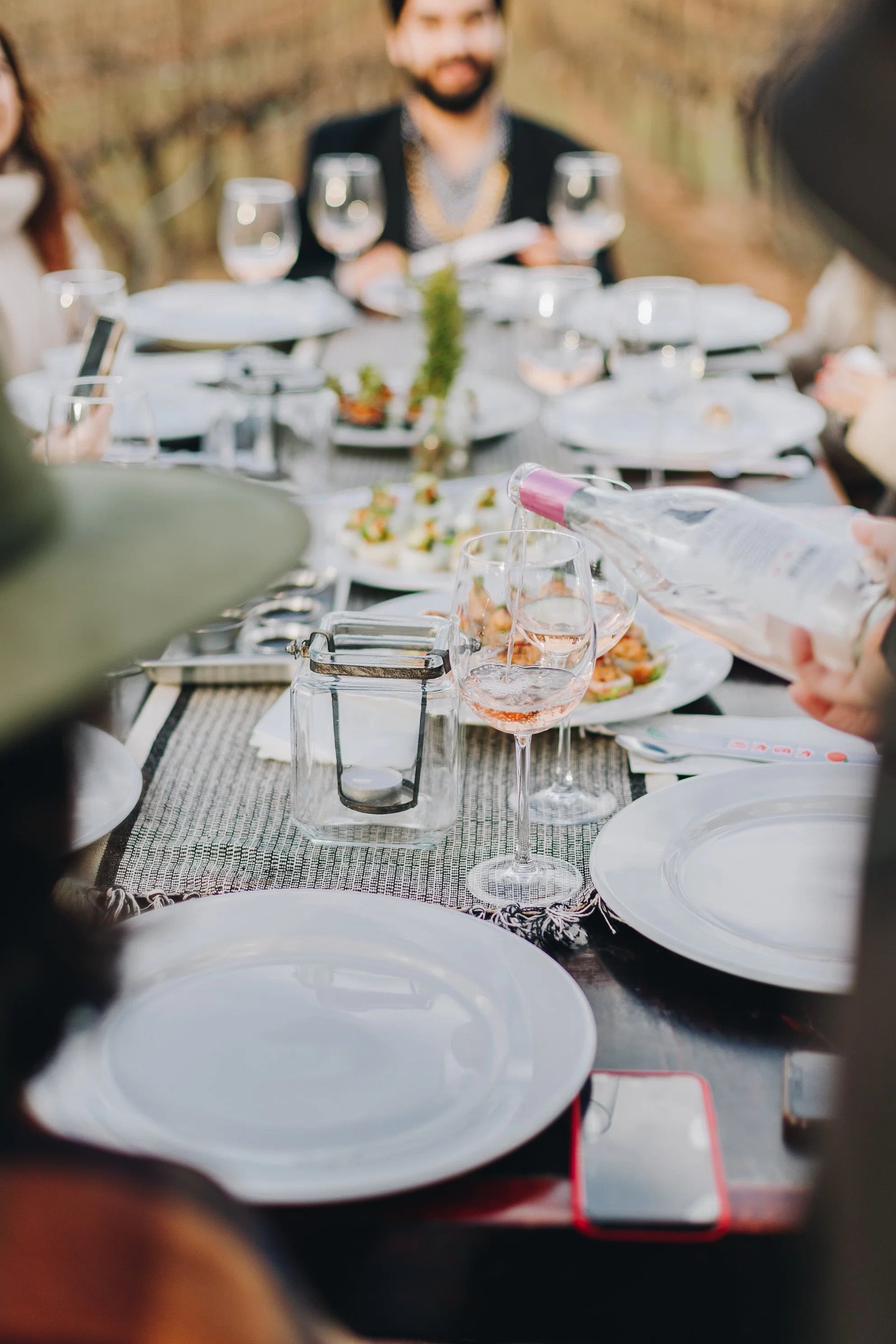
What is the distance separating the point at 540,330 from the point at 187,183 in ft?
14.9

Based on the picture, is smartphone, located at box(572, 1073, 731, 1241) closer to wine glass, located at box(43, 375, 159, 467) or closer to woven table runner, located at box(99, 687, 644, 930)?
woven table runner, located at box(99, 687, 644, 930)

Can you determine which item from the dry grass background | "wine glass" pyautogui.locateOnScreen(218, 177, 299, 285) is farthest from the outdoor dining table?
the dry grass background

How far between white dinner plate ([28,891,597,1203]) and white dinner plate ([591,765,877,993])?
0.09 m

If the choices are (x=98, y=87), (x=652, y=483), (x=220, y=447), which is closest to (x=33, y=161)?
(x=220, y=447)

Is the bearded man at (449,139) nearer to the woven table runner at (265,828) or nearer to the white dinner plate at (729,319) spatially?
the white dinner plate at (729,319)

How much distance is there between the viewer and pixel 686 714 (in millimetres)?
1080

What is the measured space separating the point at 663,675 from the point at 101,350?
0.64 metres

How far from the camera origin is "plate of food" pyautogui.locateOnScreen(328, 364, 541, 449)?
69.4 inches

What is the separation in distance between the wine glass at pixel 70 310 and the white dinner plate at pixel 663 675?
0.66 m

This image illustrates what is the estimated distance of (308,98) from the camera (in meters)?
6.12

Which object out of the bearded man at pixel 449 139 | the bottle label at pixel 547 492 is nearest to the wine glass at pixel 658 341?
the bottle label at pixel 547 492

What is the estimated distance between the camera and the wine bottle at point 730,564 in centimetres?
71

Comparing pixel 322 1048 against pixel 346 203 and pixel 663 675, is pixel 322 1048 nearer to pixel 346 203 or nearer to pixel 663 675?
pixel 663 675

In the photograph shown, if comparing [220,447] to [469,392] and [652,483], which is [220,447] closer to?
[469,392]
